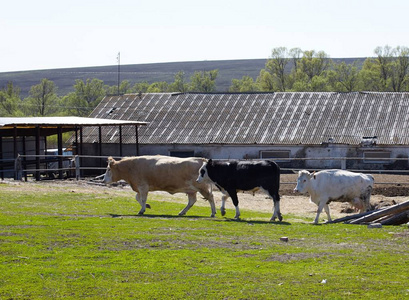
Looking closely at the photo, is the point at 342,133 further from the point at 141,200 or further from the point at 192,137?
the point at 141,200

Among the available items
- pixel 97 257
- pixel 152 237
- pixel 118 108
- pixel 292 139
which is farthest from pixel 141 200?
pixel 118 108

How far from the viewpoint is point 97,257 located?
1198cm

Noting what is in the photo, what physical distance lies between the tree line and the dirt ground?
43.0 metres

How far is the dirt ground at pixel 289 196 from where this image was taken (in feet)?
75.4

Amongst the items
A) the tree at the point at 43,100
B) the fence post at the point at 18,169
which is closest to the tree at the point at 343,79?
the tree at the point at 43,100

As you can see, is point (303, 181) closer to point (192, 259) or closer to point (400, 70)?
point (192, 259)

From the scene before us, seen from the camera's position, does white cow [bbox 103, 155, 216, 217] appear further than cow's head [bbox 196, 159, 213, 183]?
Yes

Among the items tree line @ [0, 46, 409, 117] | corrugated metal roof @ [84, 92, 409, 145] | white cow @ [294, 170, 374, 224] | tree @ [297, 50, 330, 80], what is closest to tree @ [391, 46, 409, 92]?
tree line @ [0, 46, 409, 117]

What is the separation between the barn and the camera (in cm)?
3944

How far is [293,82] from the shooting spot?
87.2m

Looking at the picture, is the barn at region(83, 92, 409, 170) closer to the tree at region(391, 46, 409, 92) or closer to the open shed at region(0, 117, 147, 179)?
the open shed at region(0, 117, 147, 179)

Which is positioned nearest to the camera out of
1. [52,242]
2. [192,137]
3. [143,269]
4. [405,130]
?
[143,269]

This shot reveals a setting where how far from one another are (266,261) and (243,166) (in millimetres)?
6929

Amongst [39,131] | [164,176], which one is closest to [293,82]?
[39,131]
